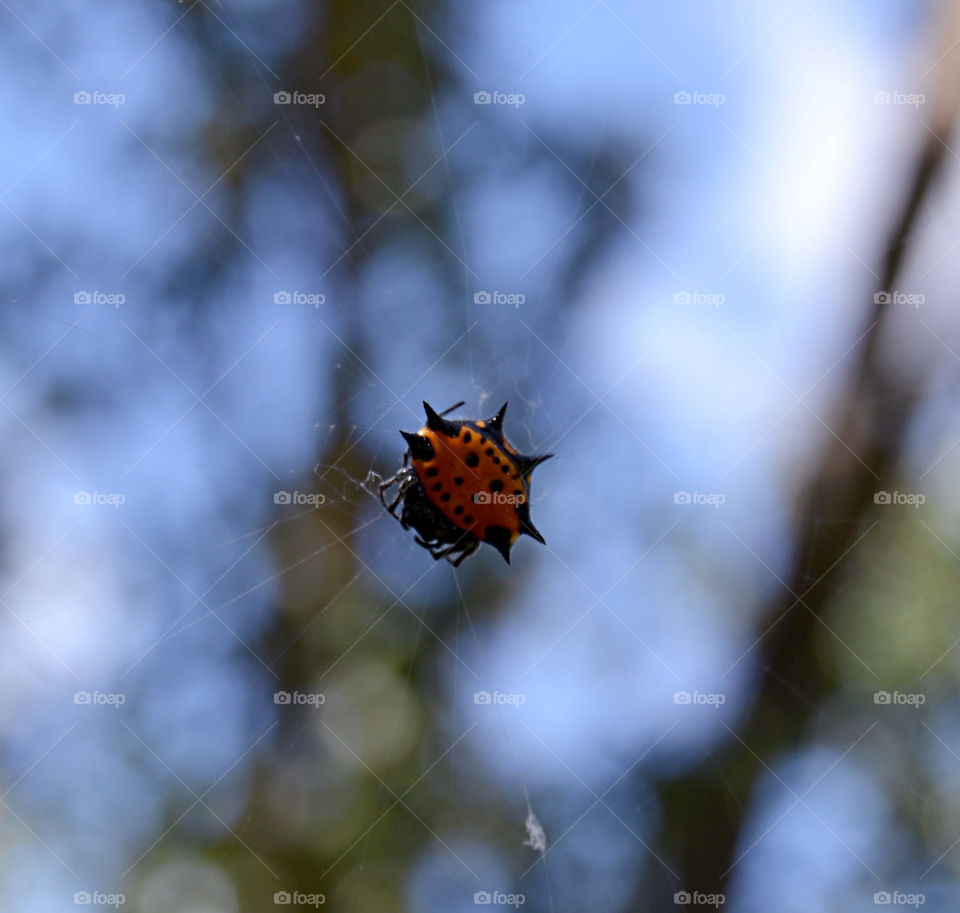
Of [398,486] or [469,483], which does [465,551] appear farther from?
[469,483]

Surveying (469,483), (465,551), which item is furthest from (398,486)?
(469,483)

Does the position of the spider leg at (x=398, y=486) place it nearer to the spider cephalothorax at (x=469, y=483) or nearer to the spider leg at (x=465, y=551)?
the spider cephalothorax at (x=469, y=483)

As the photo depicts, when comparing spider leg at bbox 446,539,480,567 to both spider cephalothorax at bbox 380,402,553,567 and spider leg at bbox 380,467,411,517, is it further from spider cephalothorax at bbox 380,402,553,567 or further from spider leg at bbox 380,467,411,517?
spider leg at bbox 380,467,411,517

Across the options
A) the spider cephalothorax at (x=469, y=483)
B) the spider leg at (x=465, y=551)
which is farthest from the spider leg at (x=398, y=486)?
the spider leg at (x=465, y=551)

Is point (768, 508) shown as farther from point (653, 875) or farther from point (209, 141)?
point (209, 141)

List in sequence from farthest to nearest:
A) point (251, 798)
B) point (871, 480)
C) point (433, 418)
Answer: point (251, 798) → point (871, 480) → point (433, 418)

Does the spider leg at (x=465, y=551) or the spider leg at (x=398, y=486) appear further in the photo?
the spider leg at (x=398, y=486)

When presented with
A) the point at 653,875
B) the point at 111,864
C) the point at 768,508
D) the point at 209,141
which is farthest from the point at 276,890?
the point at 209,141

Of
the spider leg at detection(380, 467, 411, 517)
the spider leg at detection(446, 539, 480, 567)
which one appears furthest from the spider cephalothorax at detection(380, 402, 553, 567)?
the spider leg at detection(380, 467, 411, 517)
